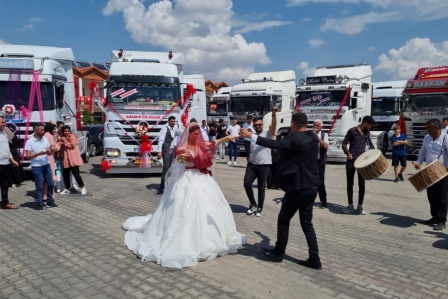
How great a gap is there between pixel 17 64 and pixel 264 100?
10.0 meters

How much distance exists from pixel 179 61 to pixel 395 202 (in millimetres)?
8030

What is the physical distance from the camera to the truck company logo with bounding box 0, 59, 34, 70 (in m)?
10.4

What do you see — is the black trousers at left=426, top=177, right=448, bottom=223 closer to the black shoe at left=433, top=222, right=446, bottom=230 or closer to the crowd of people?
the black shoe at left=433, top=222, right=446, bottom=230

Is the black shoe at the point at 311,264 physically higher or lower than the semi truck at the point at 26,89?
lower

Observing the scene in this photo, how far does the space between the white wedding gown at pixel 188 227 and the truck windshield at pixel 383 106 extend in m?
16.3

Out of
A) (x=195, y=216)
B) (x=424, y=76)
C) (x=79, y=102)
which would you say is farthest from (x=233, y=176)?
(x=424, y=76)

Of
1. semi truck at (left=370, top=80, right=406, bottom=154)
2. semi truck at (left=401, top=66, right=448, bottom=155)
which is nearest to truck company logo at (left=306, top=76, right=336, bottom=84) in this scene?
semi truck at (left=401, top=66, right=448, bottom=155)

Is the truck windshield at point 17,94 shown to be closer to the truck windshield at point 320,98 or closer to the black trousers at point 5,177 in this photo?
the black trousers at point 5,177

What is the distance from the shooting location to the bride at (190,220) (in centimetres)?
480

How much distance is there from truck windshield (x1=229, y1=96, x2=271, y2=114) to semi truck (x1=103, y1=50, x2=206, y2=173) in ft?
19.3

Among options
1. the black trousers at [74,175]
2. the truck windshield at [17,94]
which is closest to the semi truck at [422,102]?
the black trousers at [74,175]

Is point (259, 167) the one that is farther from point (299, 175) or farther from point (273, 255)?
point (299, 175)

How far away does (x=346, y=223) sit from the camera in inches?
269

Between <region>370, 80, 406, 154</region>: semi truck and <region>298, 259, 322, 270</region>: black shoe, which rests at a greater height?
<region>370, 80, 406, 154</region>: semi truck
